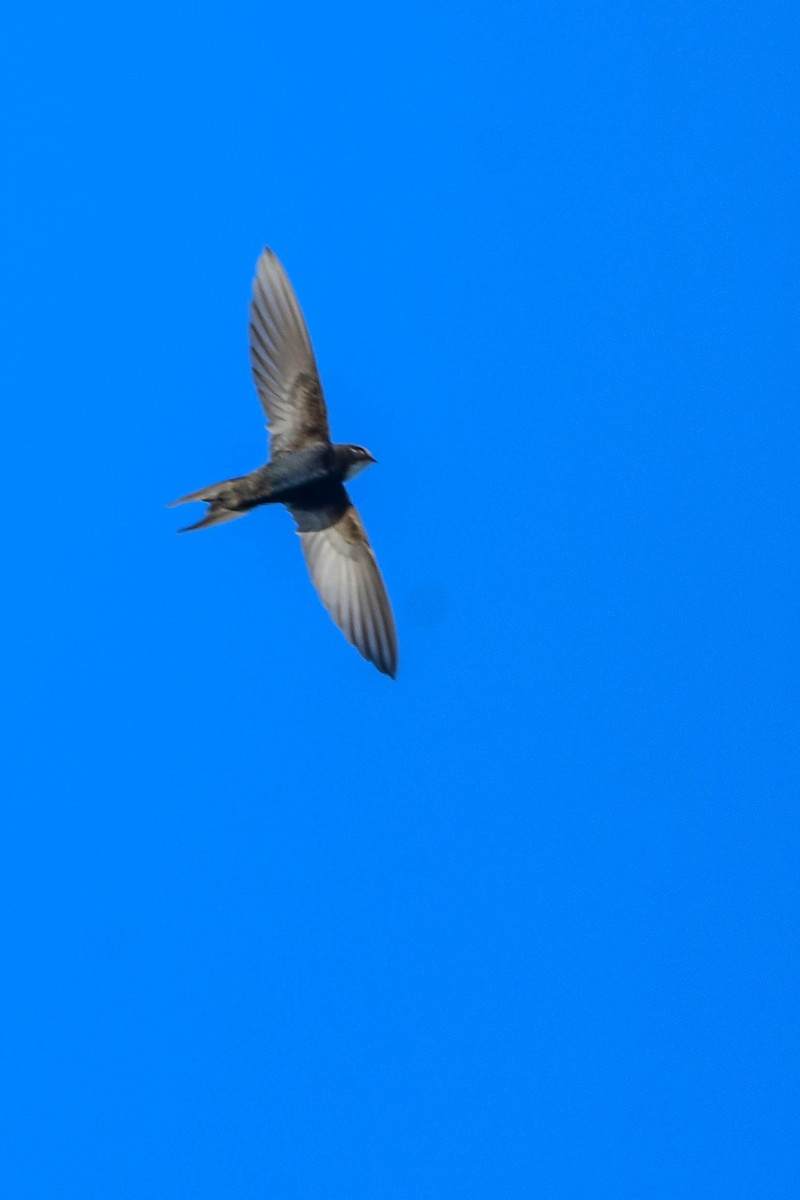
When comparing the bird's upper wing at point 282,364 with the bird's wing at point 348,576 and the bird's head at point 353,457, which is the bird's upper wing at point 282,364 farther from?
the bird's wing at point 348,576

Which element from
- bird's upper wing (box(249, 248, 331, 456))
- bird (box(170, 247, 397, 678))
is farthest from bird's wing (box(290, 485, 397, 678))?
bird's upper wing (box(249, 248, 331, 456))

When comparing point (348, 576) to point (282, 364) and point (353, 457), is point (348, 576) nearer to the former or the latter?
point (353, 457)

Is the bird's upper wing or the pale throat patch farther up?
the bird's upper wing

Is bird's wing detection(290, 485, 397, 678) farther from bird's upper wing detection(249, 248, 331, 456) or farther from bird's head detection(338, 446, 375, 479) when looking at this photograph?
bird's upper wing detection(249, 248, 331, 456)

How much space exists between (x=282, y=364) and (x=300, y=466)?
0.80 feet

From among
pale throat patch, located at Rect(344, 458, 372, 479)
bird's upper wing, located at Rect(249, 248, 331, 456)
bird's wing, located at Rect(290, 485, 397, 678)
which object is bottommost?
bird's wing, located at Rect(290, 485, 397, 678)

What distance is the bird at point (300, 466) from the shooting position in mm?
5355

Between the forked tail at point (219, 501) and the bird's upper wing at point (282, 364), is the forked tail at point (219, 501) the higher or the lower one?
the lower one

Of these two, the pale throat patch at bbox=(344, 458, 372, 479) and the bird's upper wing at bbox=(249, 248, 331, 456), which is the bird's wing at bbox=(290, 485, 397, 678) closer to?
the pale throat patch at bbox=(344, 458, 372, 479)

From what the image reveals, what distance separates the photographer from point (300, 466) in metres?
5.42

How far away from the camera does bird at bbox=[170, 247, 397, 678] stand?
536cm

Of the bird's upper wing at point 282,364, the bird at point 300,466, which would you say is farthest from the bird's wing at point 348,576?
the bird's upper wing at point 282,364

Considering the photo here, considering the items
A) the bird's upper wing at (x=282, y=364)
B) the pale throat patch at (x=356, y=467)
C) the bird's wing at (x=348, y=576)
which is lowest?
the bird's wing at (x=348, y=576)

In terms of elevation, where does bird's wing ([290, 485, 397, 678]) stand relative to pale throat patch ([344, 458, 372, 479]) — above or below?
below
